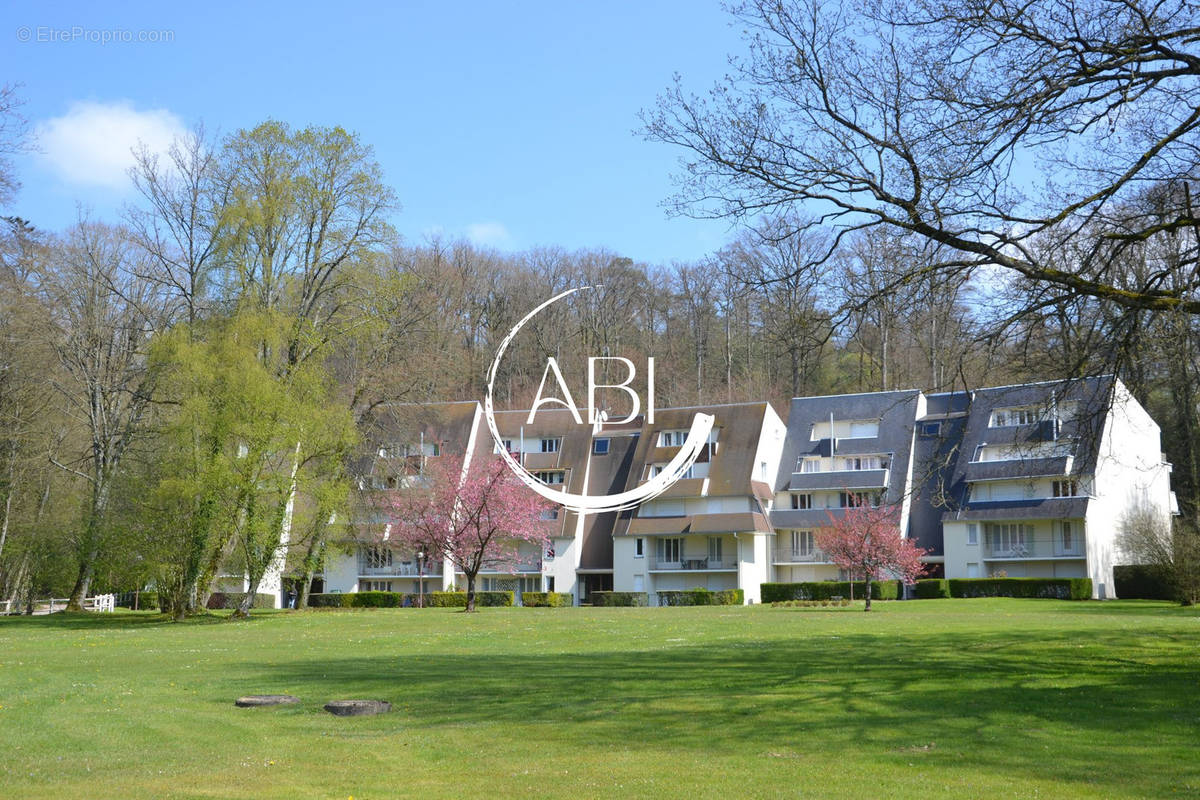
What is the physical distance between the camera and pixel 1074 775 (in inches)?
393

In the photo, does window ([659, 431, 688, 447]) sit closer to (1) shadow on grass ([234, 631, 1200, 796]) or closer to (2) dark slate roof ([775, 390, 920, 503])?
(2) dark slate roof ([775, 390, 920, 503])

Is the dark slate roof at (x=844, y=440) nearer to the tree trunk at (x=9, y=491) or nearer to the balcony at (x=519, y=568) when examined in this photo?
the balcony at (x=519, y=568)

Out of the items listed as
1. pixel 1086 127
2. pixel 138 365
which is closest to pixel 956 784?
pixel 1086 127

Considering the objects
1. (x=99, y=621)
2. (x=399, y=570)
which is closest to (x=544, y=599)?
(x=399, y=570)

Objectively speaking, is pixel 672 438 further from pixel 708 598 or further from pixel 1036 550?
pixel 1036 550

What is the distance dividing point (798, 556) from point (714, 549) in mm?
4561

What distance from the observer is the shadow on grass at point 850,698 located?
36.4 feet

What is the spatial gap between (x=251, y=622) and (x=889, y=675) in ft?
91.4

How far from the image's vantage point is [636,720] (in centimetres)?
1316

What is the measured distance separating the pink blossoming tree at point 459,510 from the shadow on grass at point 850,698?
27038 mm

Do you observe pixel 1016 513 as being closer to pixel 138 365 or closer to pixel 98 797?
pixel 138 365

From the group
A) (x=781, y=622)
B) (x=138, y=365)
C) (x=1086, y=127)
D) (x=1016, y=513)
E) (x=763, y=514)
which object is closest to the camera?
(x=1086, y=127)

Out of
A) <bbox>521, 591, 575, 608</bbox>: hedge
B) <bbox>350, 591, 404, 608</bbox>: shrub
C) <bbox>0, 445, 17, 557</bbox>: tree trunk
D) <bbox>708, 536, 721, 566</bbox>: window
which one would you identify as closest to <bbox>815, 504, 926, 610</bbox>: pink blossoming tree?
<bbox>708, 536, 721, 566</bbox>: window

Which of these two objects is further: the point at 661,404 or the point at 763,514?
the point at 661,404
